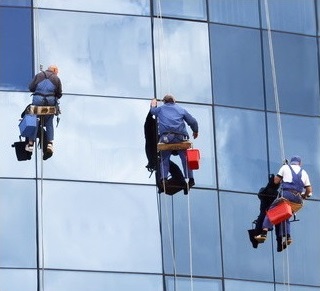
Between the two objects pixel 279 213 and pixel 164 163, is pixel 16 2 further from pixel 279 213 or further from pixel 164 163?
pixel 279 213

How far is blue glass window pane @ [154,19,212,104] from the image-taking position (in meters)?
46.2

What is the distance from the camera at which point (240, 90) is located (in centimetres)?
4662

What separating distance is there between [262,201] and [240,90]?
2446 mm

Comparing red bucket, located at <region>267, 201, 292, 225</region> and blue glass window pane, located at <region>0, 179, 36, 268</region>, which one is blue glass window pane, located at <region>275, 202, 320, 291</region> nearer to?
red bucket, located at <region>267, 201, 292, 225</region>

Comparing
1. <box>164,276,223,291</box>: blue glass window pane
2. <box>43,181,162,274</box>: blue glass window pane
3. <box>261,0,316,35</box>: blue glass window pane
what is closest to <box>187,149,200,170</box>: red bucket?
<box>43,181,162,274</box>: blue glass window pane

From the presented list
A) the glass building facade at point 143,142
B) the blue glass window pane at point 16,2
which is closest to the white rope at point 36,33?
the glass building facade at point 143,142

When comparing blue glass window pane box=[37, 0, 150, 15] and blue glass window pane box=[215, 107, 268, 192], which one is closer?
blue glass window pane box=[215, 107, 268, 192]

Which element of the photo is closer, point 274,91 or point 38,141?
point 38,141

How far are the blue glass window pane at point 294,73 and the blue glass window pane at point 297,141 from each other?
0.22 m

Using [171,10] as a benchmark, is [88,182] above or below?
below

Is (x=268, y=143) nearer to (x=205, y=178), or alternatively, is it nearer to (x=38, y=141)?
(x=205, y=178)

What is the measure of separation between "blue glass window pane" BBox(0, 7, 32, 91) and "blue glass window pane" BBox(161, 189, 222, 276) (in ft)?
11.1

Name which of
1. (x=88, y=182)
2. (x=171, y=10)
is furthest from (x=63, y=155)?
(x=171, y=10)

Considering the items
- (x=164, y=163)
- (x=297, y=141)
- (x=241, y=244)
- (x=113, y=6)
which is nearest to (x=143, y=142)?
(x=241, y=244)
